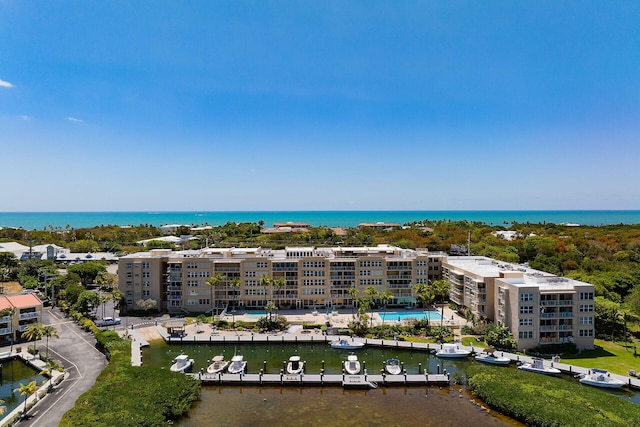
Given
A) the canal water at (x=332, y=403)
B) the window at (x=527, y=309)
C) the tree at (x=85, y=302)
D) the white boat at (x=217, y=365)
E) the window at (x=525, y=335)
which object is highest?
the window at (x=527, y=309)

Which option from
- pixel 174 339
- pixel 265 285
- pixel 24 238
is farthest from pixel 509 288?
pixel 24 238

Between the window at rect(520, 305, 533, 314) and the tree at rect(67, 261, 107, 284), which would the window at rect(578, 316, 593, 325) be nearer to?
the window at rect(520, 305, 533, 314)

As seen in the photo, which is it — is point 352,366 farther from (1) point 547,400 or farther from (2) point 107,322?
(2) point 107,322

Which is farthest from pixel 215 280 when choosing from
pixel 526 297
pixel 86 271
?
pixel 526 297

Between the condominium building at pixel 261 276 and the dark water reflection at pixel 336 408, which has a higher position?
the condominium building at pixel 261 276

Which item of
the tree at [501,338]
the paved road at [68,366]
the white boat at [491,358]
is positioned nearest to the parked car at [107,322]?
the paved road at [68,366]

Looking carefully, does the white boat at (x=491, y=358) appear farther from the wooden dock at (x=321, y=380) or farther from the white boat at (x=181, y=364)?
the white boat at (x=181, y=364)

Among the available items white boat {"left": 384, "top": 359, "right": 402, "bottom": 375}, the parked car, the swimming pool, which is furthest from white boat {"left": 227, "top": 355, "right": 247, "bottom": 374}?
the swimming pool
